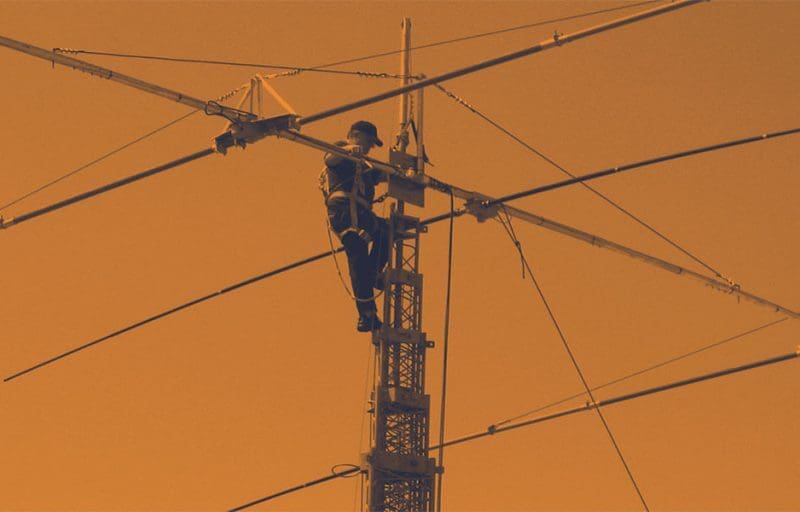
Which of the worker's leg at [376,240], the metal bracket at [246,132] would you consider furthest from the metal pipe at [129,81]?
the worker's leg at [376,240]

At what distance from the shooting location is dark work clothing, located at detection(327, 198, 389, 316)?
1078 inches

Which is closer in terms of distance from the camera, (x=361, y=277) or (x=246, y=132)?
(x=246, y=132)

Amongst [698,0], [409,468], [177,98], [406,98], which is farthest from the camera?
[406,98]

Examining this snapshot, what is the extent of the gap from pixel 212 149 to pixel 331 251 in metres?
4.08

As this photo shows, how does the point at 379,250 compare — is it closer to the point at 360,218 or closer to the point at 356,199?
the point at 360,218

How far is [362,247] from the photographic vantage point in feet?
90.2

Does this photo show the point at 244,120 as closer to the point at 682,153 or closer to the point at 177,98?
the point at 177,98

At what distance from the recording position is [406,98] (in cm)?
2834

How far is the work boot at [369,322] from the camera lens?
2762 centimetres

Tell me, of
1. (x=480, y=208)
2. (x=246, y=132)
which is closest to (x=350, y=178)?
(x=480, y=208)

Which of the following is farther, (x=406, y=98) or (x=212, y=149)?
(x=406, y=98)

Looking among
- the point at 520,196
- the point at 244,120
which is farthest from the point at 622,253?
the point at 244,120

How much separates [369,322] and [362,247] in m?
1.14

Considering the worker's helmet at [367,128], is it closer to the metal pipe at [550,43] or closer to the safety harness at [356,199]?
the safety harness at [356,199]
